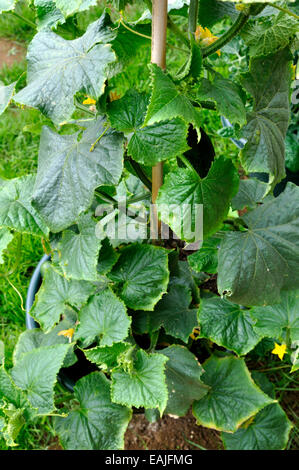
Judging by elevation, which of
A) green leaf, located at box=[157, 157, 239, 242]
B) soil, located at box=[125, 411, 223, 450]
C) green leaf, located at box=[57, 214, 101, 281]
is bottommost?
soil, located at box=[125, 411, 223, 450]

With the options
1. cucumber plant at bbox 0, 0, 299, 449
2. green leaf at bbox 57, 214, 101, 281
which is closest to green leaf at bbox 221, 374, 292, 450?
cucumber plant at bbox 0, 0, 299, 449

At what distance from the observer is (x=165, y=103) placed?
613 mm

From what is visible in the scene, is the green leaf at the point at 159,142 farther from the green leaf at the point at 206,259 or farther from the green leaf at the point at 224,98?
the green leaf at the point at 206,259

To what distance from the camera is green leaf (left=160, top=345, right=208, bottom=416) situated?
1023 mm

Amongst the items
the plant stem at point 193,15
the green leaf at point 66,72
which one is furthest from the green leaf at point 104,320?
the plant stem at point 193,15

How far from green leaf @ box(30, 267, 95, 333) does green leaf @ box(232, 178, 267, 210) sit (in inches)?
15.3

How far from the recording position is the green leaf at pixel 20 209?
90cm

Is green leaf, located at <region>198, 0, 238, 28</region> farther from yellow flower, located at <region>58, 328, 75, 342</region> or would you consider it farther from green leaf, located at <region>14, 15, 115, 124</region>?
yellow flower, located at <region>58, 328, 75, 342</region>

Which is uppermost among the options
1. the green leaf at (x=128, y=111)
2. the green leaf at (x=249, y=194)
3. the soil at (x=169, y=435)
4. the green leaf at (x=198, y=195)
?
the green leaf at (x=128, y=111)

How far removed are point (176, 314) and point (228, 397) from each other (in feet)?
0.74

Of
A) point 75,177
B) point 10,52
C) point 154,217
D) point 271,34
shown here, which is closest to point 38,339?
point 154,217

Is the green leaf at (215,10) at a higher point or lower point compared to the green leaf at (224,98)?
higher

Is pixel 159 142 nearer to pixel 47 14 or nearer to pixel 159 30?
pixel 159 30

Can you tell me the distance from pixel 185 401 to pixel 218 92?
68 cm
